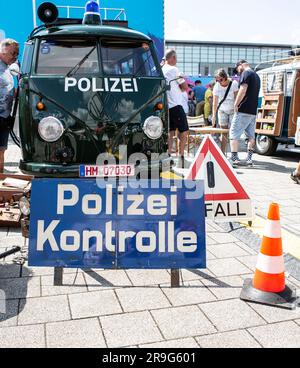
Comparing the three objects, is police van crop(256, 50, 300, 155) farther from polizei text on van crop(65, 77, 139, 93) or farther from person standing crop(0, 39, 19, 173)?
person standing crop(0, 39, 19, 173)

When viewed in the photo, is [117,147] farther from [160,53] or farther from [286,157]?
[160,53]

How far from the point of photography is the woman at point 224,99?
8305 millimetres

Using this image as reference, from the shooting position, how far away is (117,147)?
4672 millimetres

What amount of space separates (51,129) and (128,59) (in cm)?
146

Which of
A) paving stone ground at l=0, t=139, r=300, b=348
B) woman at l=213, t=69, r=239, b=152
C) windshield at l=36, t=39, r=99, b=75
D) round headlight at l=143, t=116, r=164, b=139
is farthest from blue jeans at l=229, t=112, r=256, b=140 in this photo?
paving stone ground at l=0, t=139, r=300, b=348

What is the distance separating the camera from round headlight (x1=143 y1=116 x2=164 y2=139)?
4.74m

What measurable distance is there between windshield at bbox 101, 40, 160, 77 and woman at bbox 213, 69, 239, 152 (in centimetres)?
342

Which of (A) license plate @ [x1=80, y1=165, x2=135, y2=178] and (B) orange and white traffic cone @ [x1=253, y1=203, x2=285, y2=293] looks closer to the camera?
(B) orange and white traffic cone @ [x1=253, y1=203, x2=285, y2=293]

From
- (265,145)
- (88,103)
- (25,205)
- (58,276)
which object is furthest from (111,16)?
(58,276)

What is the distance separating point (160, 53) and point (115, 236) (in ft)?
34.0

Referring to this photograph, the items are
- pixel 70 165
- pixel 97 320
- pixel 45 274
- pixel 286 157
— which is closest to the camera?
pixel 97 320

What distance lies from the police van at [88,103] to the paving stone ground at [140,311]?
4.98ft
